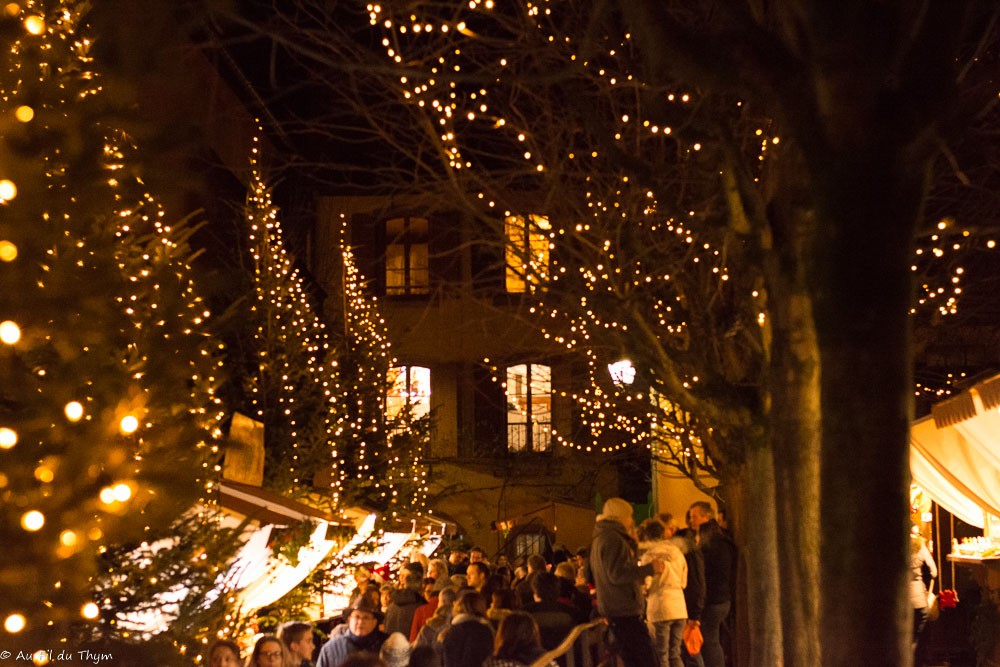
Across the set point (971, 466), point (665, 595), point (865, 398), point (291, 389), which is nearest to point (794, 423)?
point (865, 398)

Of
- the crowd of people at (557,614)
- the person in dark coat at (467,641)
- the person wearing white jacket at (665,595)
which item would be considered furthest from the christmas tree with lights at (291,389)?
the person in dark coat at (467,641)

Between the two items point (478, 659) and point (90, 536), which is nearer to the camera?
point (90, 536)

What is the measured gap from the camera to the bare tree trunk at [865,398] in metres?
5.28

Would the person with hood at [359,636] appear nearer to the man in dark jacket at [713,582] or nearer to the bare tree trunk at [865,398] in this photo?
the man in dark jacket at [713,582]

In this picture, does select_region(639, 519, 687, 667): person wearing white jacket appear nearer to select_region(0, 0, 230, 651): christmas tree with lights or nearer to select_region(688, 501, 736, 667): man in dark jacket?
select_region(688, 501, 736, 667): man in dark jacket

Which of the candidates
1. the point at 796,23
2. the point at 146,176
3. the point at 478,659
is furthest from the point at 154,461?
the point at 478,659

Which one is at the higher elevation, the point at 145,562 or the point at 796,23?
the point at 796,23

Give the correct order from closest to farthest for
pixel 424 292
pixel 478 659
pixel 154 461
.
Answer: pixel 154 461 < pixel 478 659 < pixel 424 292

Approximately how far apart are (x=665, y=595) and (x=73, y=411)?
8765 millimetres

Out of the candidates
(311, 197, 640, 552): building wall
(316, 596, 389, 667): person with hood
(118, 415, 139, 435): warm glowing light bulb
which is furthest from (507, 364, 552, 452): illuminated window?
(118, 415, 139, 435): warm glowing light bulb

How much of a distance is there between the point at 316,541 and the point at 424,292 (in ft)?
76.2

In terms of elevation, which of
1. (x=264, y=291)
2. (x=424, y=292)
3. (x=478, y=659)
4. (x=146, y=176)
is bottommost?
(x=478, y=659)

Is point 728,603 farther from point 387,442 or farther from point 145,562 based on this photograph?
point 387,442

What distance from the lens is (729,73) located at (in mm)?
6164
